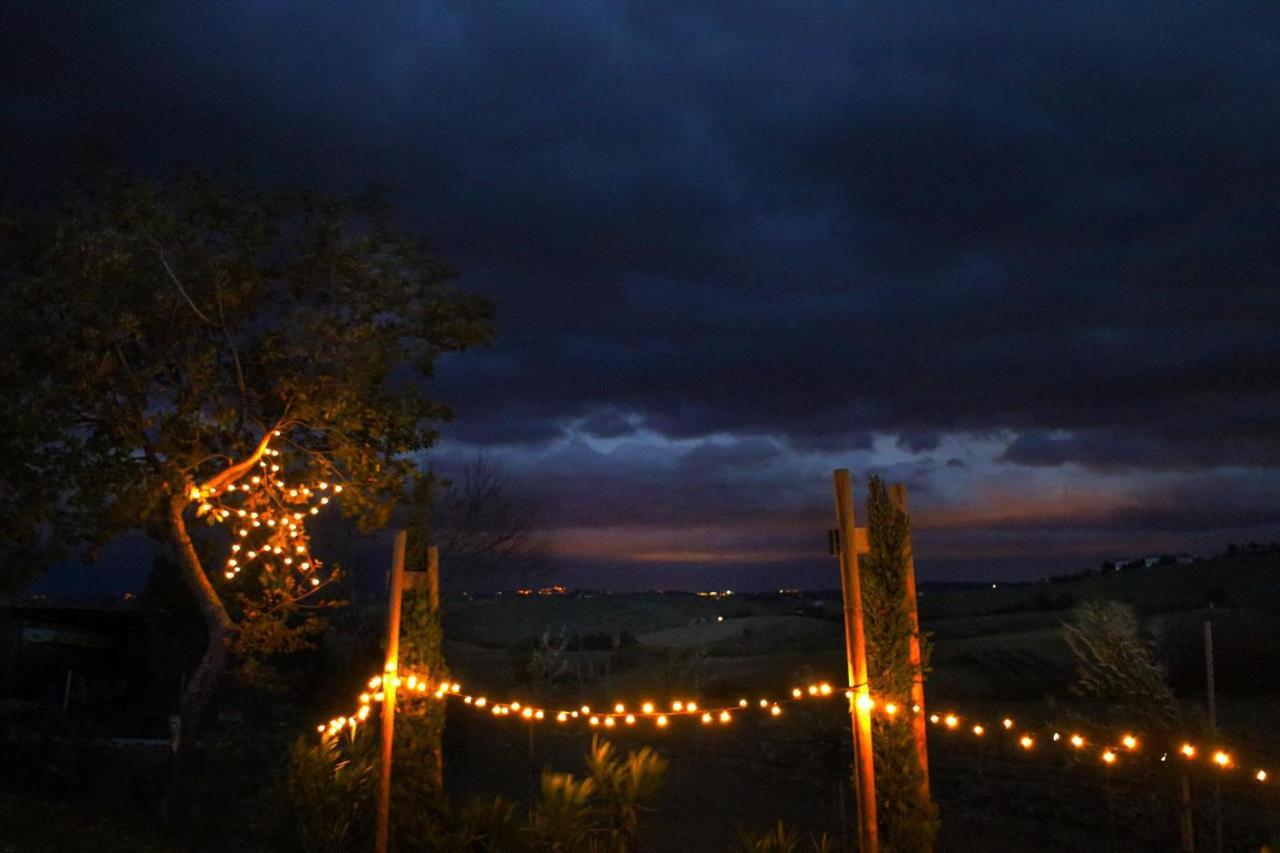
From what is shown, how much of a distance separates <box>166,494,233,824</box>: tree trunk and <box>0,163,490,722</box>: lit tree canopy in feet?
0.08

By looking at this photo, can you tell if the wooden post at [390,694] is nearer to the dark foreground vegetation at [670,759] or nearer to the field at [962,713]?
the dark foreground vegetation at [670,759]

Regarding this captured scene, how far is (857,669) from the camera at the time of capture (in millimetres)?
7352

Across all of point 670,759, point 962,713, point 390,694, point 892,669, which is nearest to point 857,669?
point 892,669

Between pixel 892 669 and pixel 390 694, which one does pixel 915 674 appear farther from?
pixel 390 694

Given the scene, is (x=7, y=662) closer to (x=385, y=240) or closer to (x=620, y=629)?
(x=385, y=240)

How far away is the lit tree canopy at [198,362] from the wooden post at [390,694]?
157cm

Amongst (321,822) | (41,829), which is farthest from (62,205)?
(321,822)

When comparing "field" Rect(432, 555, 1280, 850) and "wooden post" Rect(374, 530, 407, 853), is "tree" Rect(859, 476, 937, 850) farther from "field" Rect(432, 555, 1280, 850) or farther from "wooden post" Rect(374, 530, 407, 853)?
"wooden post" Rect(374, 530, 407, 853)

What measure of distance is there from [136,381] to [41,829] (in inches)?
170

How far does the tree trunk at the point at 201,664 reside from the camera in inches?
402

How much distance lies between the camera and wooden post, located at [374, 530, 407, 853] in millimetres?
9336

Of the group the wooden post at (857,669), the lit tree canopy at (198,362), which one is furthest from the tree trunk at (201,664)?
the wooden post at (857,669)

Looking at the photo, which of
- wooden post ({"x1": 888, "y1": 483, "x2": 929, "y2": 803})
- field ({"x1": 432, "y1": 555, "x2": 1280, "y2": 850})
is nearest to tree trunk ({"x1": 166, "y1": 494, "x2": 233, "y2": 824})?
field ({"x1": 432, "y1": 555, "x2": 1280, "y2": 850})

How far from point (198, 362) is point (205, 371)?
0.18 metres
